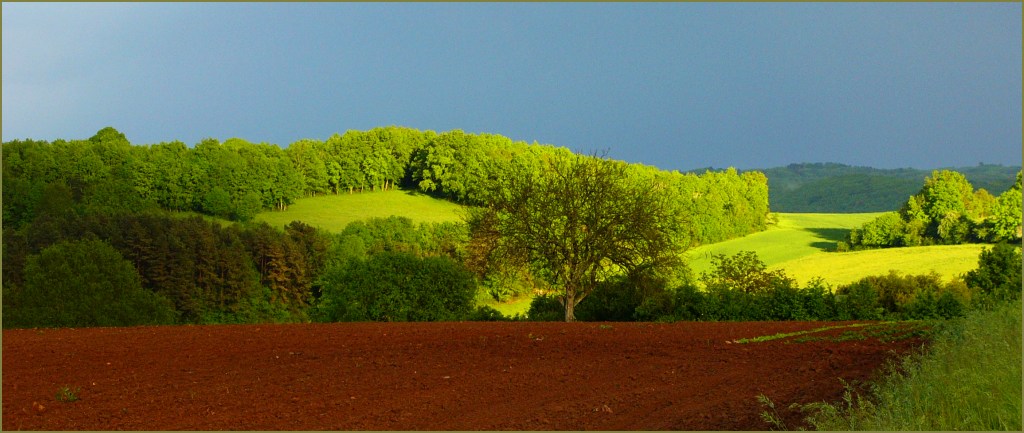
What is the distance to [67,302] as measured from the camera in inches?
1243

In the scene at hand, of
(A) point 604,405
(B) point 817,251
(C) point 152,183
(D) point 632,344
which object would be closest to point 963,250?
(B) point 817,251

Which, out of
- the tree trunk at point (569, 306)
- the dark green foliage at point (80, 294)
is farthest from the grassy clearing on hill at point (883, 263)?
the dark green foliage at point (80, 294)

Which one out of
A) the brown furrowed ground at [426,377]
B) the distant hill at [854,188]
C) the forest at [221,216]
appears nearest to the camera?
the brown furrowed ground at [426,377]

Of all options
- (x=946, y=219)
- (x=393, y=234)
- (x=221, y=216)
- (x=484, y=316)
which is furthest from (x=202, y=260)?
(x=946, y=219)

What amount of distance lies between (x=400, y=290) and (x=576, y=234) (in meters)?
5.06

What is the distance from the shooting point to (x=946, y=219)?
6706 centimetres

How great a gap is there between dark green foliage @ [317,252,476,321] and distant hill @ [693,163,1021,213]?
94.8m

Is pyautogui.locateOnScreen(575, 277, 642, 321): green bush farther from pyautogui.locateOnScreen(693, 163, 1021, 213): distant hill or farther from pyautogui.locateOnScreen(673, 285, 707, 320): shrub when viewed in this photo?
pyautogui.locateOnScreen(693, 163, 1021, 213): distant hill

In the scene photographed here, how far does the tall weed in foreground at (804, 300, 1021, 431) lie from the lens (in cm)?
691

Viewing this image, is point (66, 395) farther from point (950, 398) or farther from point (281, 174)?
point (281, 174)

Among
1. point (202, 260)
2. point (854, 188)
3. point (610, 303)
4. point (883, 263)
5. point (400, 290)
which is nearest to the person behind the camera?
point (400, 290)

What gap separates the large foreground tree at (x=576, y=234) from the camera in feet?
75.5

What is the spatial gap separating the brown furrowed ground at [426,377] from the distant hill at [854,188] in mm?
102779

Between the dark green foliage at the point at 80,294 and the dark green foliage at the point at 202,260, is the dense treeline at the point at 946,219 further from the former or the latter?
the dark green foliage at the point at 80,294
